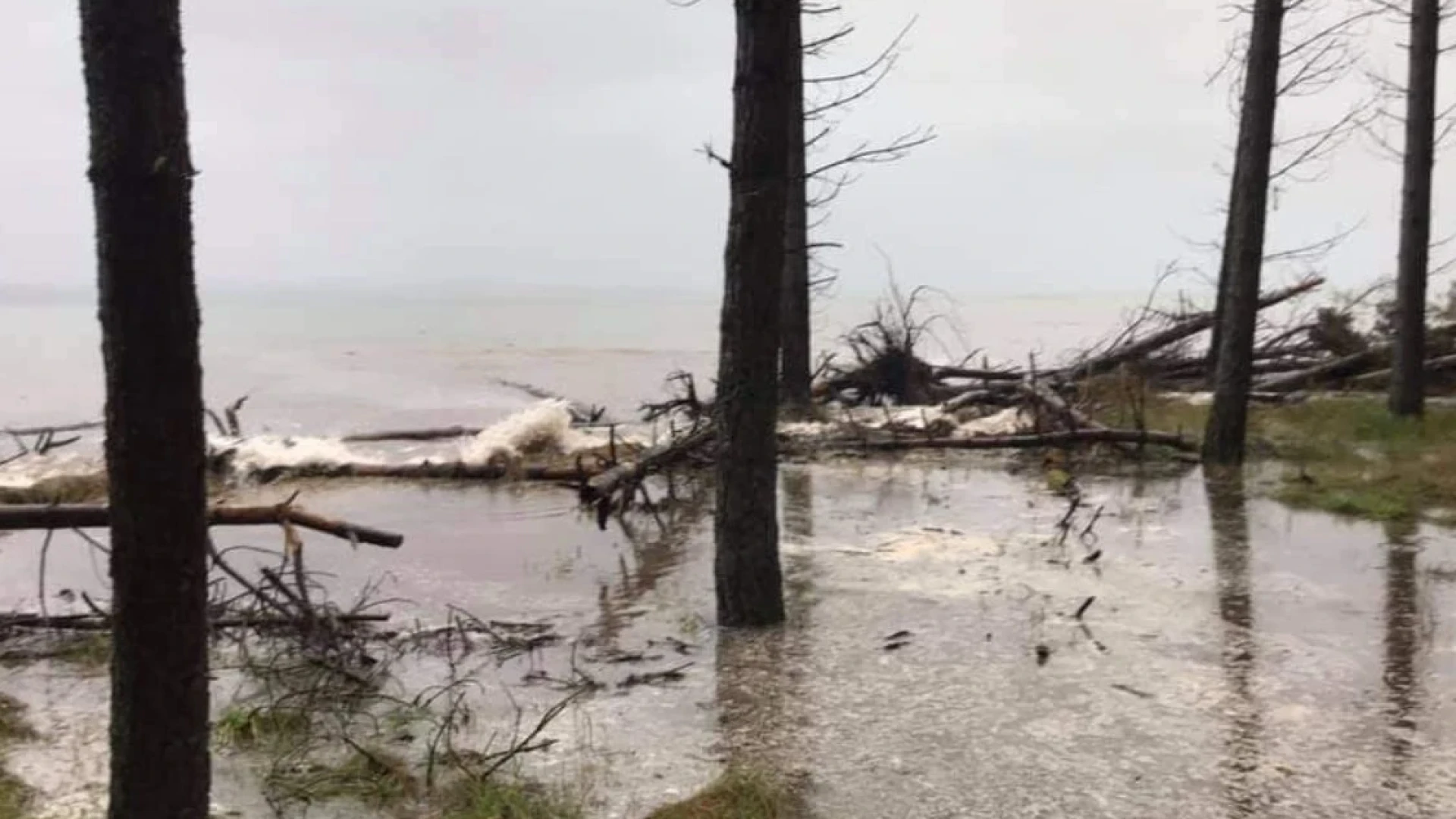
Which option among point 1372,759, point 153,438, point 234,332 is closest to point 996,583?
point 1372,759

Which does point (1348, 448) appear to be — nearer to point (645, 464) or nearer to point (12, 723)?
Answer: point (645, 464)

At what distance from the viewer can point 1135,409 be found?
13586 mm

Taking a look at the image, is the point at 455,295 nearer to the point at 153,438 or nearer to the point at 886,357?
the point at 886,357

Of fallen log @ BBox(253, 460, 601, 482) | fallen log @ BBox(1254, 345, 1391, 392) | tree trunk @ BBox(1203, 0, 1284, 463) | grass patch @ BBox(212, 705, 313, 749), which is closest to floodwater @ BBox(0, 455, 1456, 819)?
grass patch @ BBox(212, 705, 313, 749)

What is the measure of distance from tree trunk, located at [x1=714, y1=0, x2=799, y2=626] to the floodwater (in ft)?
1.07

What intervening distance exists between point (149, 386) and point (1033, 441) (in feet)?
35.3

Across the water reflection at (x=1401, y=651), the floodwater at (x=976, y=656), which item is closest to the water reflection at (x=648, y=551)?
the floodwater at (x=976, y=656)

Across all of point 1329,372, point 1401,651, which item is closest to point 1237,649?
point 1401,651

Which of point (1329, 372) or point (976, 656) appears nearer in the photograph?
point (976, 656)

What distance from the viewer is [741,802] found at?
448 cm

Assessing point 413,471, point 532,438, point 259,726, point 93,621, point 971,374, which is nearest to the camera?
point 259,726

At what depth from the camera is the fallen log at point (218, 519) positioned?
620 centimetres

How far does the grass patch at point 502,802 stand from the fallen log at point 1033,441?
922cm

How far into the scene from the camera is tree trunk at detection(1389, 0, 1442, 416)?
14.1 metres
